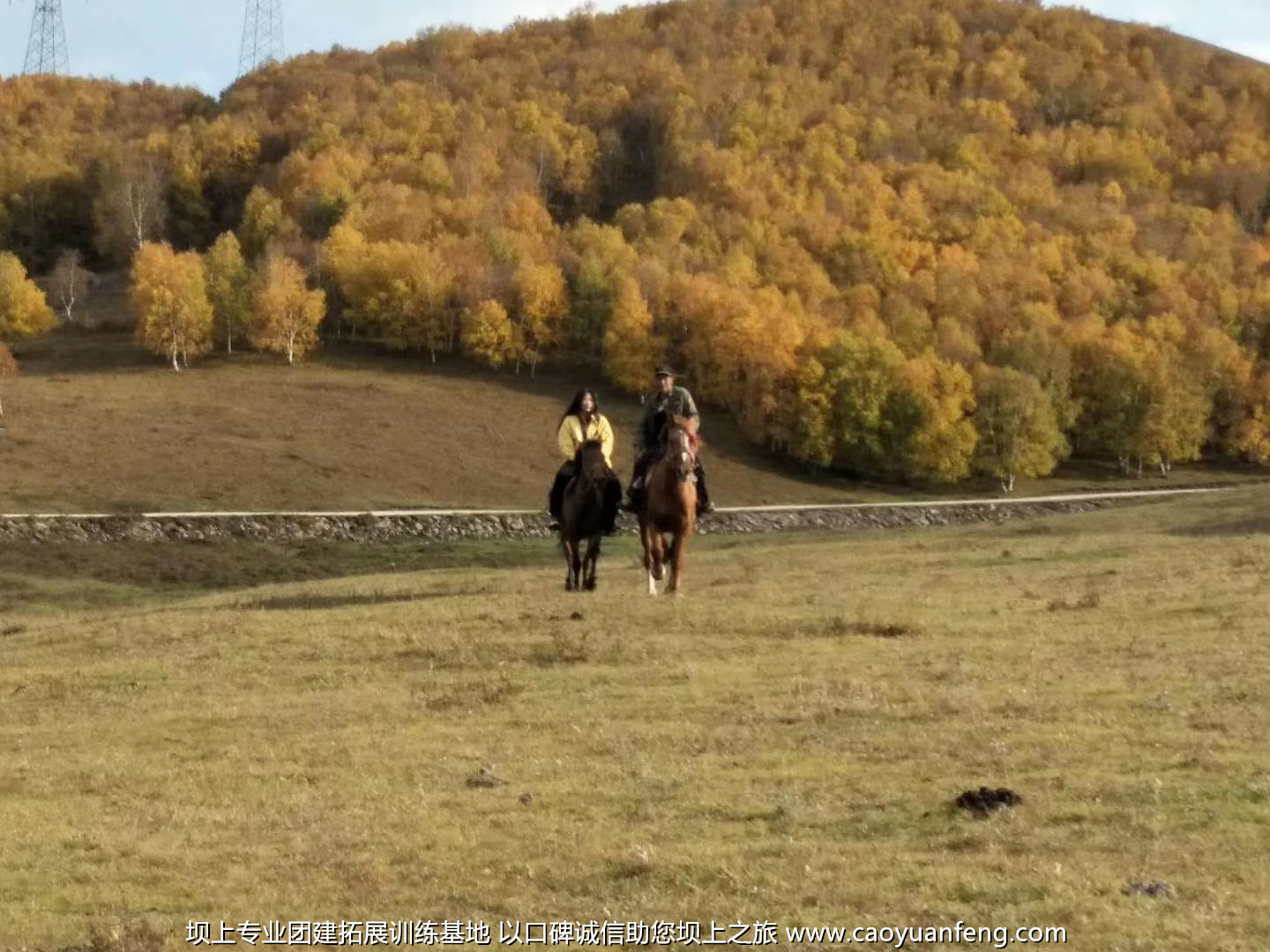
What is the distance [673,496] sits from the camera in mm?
22203

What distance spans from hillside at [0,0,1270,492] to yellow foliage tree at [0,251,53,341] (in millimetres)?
17724

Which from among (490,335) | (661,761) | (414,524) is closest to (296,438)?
(414,524)

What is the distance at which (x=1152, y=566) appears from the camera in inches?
1012

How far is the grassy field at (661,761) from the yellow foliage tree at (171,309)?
86298 millimetres

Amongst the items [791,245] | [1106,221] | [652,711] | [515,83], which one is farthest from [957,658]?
[515,83]

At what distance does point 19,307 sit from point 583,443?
10272 centimetres

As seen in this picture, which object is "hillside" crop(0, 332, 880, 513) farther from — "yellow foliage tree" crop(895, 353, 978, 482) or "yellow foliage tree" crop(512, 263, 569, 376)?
"yellow foliage tree" crop(895, 353, 978, 482)

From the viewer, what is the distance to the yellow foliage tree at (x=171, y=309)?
348 ft

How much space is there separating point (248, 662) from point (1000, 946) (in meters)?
12.8

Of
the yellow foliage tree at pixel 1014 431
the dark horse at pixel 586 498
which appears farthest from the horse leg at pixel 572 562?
the yellow foliage tree at pixel 1014 431

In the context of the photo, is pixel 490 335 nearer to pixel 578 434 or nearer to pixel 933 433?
pixel 933 433

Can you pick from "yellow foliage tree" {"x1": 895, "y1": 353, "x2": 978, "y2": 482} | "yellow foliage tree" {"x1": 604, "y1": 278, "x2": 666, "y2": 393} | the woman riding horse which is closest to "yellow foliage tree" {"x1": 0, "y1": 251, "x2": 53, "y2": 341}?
"yellow foliage tree" {"x1": 604, "y1": 278, "x2": 666, "y2": 393}

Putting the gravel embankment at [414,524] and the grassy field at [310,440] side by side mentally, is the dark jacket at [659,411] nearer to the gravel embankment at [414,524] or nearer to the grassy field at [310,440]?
the gravel embankment at [414,524]

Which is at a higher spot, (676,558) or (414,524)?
(676,558)
